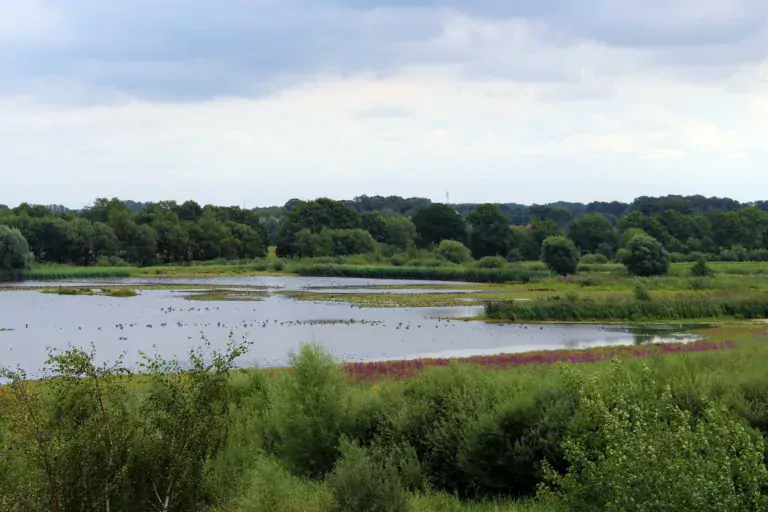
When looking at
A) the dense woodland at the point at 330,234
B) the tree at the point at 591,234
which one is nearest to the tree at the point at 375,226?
the dense woodland at the point at 330,234

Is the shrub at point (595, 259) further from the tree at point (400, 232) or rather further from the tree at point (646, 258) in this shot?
the tree at point (400, 232)

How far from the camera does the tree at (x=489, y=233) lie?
6142 inches

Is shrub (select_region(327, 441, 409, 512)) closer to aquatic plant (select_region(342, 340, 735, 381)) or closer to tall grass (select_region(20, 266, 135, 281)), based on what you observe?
aquatic plant (select_region(342, 340, 735, 381))

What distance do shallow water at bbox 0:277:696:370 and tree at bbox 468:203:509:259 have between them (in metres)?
86.8

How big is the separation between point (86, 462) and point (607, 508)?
758 centimetres

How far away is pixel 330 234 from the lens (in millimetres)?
155250

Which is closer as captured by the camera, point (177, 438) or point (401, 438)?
point (177, 438)

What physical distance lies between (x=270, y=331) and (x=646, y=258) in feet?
188

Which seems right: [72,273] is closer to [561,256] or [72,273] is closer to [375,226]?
[561,256]

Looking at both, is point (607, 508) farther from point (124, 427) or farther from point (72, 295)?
point (72, 295)

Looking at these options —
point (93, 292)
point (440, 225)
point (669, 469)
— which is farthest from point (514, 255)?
point (669, 469)

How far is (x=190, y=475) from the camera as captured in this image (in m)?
13.0

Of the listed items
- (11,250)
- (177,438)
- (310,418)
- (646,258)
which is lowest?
(310,418)

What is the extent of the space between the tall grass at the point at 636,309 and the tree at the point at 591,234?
99.3m
